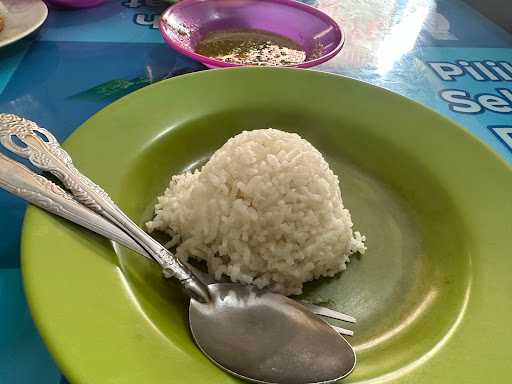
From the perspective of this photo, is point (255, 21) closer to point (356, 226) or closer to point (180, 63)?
point (180, 63)

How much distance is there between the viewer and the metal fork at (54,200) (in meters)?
0.78

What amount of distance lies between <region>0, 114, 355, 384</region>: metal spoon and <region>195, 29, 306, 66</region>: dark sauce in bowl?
783 mm

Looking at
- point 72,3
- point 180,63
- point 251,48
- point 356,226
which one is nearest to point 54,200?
point 356,226

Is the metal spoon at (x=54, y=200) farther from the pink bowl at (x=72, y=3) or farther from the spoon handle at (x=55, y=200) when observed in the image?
the pink bowl at (x=72, y=3)

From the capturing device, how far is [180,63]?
1593mm

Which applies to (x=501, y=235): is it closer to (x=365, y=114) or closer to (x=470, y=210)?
(x=470, y=210)

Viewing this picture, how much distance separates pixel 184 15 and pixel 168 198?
92 cm

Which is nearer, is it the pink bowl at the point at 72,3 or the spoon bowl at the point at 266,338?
the spoon bowl at the point at 266,338

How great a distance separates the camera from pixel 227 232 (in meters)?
0.95

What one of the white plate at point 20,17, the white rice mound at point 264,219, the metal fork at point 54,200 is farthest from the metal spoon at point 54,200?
the white plate at point 20,17

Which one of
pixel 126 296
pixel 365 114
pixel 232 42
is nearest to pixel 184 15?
pixel 232 42

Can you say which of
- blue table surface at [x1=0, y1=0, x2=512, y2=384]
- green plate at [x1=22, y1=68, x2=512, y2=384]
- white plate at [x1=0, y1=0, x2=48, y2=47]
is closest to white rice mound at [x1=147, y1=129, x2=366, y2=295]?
green plate at [x1=22, y1=68, x2=512, y2=384]

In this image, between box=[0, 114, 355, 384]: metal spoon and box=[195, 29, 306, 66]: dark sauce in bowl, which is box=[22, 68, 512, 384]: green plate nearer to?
box=[0, 114, 355, 384]: metal spoon

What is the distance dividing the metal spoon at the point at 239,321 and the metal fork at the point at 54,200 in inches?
0.7
